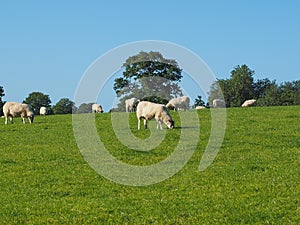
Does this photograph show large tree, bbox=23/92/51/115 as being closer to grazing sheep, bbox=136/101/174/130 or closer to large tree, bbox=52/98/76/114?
large tree, bbox=52/98/76/114

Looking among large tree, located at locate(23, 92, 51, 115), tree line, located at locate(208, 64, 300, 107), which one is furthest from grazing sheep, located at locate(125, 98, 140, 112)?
large tree, located at locate(23, 92, 51, 115)

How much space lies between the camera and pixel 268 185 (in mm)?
14891

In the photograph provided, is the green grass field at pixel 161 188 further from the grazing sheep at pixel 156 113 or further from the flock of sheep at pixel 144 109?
the flock of sheep at pixel 144 109

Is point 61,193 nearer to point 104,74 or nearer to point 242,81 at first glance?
point 104,74

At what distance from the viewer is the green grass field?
12406mm

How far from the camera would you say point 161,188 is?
A: 50.3 ft

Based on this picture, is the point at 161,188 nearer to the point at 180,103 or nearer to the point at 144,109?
the point at 144,109

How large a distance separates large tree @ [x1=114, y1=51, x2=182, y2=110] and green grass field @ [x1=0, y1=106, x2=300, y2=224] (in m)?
23.3

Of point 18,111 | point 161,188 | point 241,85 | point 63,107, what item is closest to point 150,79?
point 18,111

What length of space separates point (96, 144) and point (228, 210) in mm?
13432

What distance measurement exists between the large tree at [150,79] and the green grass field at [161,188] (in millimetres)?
23285

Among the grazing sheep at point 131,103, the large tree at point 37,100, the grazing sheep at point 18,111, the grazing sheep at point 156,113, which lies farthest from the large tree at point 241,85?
the grazing sheep at point 156,113

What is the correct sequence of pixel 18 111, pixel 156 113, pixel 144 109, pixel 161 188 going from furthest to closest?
pixel 18 111 → pixel 144 109 → pixel 156 113 → pixel 161 188

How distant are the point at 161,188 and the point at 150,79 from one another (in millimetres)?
38504
